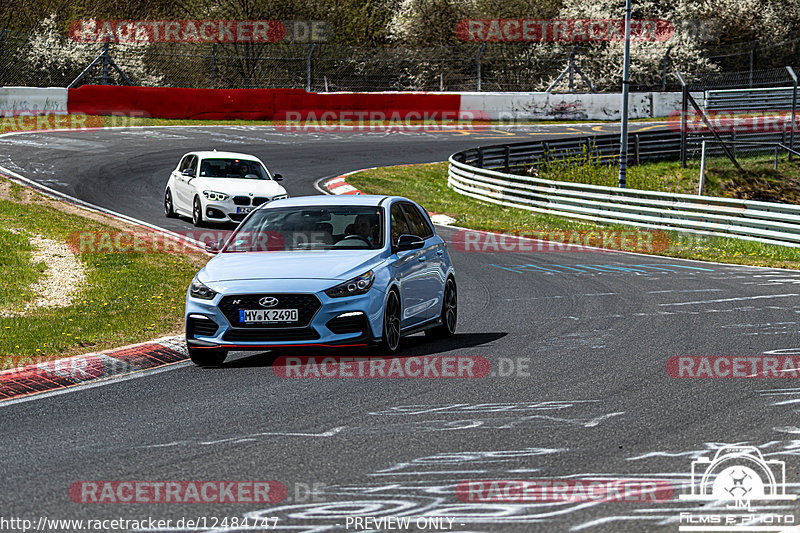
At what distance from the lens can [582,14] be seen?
2340 inches

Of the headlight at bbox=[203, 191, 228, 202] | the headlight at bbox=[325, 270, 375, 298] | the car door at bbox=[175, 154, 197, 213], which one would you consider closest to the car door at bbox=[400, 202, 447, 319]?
the headlight at bbox=[325, 270, 375, 298]

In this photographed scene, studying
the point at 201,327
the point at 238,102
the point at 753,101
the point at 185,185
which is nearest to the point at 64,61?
the point at 238,102

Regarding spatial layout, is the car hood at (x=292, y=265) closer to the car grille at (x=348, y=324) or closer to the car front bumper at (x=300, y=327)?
the car front bumper at (x=300, y=327)

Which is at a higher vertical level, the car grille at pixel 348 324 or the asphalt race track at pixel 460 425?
the car grille at pixel 348 324

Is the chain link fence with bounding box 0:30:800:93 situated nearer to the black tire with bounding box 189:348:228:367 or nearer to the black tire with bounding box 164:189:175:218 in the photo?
the black tire with bounding box 164:189:175:218

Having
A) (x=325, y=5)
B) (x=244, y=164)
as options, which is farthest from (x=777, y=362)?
(x=325, y=5)

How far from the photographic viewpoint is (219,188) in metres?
22.3

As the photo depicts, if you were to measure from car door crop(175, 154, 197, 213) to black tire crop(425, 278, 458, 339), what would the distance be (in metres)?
11.4

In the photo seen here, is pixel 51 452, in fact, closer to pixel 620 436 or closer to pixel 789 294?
pixel 620 436

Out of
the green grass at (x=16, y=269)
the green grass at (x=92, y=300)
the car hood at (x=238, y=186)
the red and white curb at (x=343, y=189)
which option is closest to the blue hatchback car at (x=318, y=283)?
the green grass at (x=92, y=300)

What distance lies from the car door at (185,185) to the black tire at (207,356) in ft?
41.0

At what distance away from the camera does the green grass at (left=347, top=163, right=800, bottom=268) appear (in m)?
22.4

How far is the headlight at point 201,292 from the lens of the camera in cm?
1046

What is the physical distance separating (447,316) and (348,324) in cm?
235
